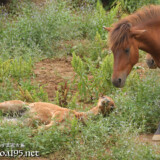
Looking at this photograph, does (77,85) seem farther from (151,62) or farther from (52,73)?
(151,62)

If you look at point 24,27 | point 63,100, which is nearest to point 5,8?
point 24,27

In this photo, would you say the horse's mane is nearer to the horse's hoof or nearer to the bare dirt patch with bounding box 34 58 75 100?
the horse's hoof

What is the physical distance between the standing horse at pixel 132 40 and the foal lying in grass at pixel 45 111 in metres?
0.42

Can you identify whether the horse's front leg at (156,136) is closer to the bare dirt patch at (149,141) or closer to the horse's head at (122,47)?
the bare dirt patch at (149,141)

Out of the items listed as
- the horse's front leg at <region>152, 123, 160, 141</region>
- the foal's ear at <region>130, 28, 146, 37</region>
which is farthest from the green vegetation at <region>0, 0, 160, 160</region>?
the foal's ear at <region>130, 28, 146, 37</region>

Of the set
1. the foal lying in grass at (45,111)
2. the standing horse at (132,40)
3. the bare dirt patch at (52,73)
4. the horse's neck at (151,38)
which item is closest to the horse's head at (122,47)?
the standing horse at (132,40)

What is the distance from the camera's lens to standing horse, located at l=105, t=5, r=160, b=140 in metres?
6.02

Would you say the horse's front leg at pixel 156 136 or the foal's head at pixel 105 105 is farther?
the foal's head at pixel 105 105

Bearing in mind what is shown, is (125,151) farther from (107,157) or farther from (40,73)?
(40,73)

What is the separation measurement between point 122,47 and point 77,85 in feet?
6.64

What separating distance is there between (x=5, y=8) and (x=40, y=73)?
3836 millimetres

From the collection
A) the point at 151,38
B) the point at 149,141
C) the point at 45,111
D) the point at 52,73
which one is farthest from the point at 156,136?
the point at 52,73

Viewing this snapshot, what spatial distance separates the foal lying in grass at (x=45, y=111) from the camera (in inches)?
230

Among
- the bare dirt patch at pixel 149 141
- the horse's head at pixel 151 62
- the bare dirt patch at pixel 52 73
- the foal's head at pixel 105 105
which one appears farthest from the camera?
the bare dirt patch at pixel 52 73
